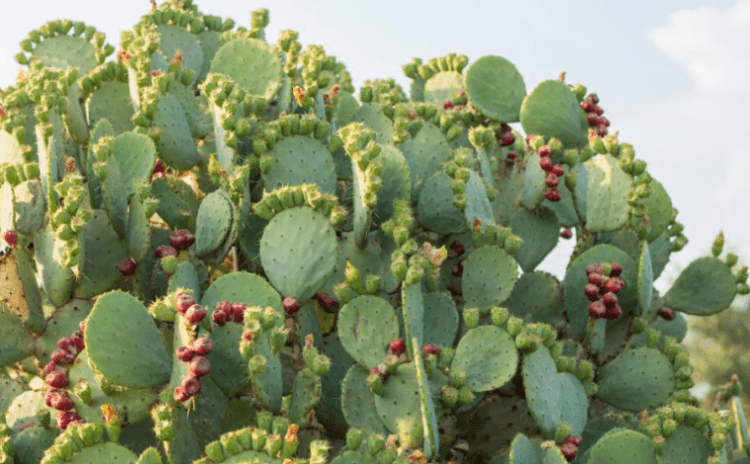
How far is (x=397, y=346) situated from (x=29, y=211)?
5.01 ft

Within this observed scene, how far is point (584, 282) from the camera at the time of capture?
4352 millimetres

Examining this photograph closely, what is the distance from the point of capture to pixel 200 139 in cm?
449

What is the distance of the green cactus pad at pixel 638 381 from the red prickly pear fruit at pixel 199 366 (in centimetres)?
183

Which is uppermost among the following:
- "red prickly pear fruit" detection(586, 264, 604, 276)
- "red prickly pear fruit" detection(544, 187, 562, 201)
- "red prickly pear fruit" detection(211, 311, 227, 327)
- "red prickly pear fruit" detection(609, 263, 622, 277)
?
→ "red prickly pear fruit" detection(544, 187, 562, 201)

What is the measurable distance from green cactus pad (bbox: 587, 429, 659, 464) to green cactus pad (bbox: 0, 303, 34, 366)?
2119 mm

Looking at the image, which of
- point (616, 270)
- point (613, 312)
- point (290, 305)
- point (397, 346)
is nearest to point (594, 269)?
point (616, 270)

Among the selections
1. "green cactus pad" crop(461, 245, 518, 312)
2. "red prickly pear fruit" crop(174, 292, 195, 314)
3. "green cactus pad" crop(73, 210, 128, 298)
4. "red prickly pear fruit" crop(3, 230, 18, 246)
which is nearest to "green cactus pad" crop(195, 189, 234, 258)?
"green cactus pad" crop(73, 210, 128, 298)

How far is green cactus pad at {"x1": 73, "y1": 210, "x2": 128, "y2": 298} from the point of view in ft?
12.8

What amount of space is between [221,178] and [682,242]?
2.44 metres

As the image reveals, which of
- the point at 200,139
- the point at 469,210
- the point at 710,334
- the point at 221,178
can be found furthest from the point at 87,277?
the point at 710,334

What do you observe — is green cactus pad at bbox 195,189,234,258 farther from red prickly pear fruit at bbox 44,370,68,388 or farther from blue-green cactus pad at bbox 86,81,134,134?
blue-green cactus pad at bbox 86,81,134,134

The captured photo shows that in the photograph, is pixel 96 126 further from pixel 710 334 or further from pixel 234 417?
pixel 710 334

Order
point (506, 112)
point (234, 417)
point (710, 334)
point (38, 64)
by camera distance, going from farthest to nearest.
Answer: point (710, 334), point (506, 112), point (38, 64), point (234, 417)

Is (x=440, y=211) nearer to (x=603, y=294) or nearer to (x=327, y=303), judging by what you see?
(x=327, y=303)
